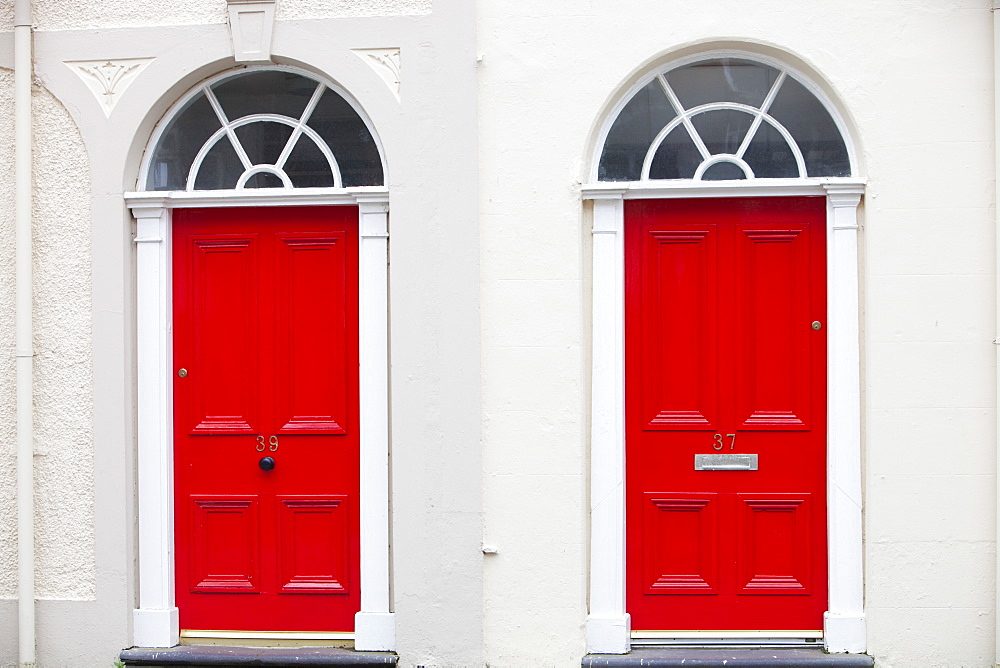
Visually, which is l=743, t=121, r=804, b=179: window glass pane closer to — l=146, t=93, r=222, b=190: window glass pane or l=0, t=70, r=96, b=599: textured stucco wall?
l=146, t=93, r=222, b=190: window glass pane

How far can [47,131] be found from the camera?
5.06m

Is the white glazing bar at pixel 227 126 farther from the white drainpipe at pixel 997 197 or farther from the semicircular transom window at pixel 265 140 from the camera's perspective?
the white drainpipe at pixel 997 197

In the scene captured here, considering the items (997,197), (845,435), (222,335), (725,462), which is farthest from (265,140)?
(997,197)

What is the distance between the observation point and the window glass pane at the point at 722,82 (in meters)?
4.95

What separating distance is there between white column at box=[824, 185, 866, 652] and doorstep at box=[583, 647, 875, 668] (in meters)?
0.10

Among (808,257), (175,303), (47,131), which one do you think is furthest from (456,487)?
(47,131)

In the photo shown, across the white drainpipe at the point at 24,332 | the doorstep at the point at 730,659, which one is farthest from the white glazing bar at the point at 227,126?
the doorstep at the point at 730,659

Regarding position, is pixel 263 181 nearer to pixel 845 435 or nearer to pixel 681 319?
pixel 681 319

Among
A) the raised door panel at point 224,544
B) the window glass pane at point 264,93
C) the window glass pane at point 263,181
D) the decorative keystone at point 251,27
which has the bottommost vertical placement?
the raised door panel at point 224,544

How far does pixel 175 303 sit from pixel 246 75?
4.40ft

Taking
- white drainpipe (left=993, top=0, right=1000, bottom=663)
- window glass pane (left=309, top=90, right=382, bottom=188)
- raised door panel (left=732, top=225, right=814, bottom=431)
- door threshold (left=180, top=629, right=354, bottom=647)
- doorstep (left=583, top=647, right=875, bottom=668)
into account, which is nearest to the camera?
white drainpipe (left=993, top=0, right=1000, bottom=663)

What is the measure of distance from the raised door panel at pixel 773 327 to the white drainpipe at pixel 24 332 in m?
3.85

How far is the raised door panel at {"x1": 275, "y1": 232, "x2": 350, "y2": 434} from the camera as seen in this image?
203 inches

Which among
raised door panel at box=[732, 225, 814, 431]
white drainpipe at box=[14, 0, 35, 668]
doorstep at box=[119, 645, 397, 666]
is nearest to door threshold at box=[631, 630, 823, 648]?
raised door panel at box=[732, 225, 814, 431]
